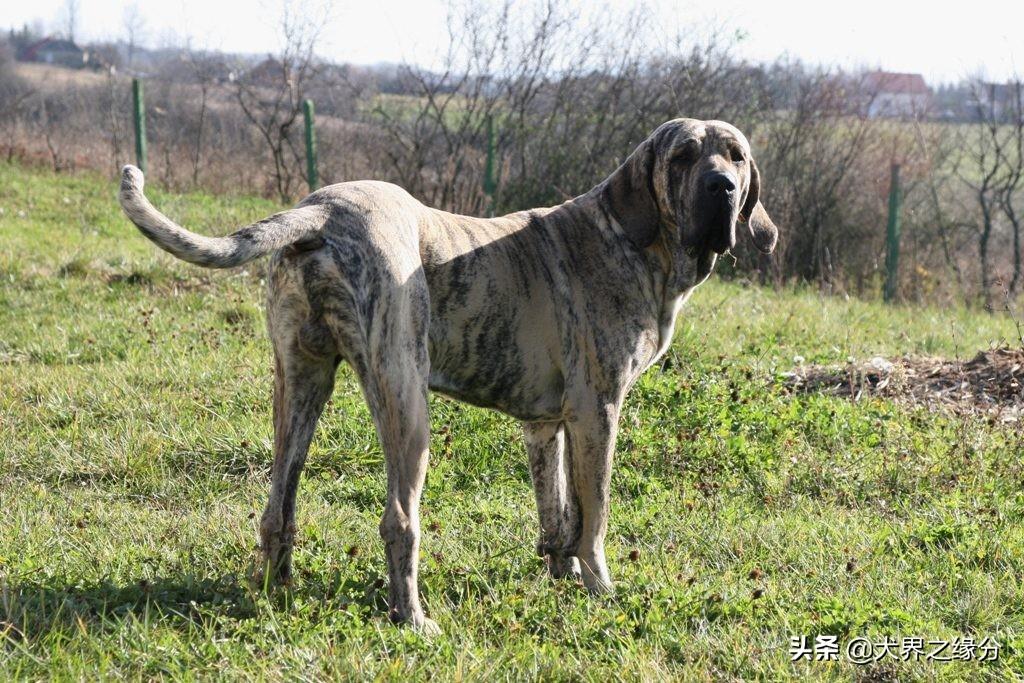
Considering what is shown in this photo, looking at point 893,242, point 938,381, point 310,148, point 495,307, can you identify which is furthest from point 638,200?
point 310,148

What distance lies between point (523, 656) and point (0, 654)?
1604 millimetres

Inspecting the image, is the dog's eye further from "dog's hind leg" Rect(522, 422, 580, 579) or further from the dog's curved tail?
the dog's curved tail

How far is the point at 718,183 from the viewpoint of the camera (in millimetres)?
3709

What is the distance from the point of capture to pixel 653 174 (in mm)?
3977

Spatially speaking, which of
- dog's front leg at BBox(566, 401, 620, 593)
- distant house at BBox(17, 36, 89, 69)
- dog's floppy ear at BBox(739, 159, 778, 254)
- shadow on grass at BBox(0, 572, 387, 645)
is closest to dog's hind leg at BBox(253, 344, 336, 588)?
shadow on grass at BBox(0, 572, 387, 645)

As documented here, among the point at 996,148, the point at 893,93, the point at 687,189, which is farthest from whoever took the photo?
the point at 893,93

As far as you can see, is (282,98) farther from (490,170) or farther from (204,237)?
(204,237)

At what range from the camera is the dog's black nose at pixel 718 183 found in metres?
3.71

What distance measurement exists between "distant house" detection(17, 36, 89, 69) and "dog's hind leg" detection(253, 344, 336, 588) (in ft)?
108

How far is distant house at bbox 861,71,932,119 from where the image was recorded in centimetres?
1587

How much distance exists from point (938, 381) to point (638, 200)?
374 cm

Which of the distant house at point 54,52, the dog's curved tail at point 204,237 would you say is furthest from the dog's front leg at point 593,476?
the distant house at point 54,52

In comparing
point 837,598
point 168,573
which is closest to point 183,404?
point 168,573

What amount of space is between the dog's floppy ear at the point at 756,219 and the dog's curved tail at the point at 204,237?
194 centimetres
